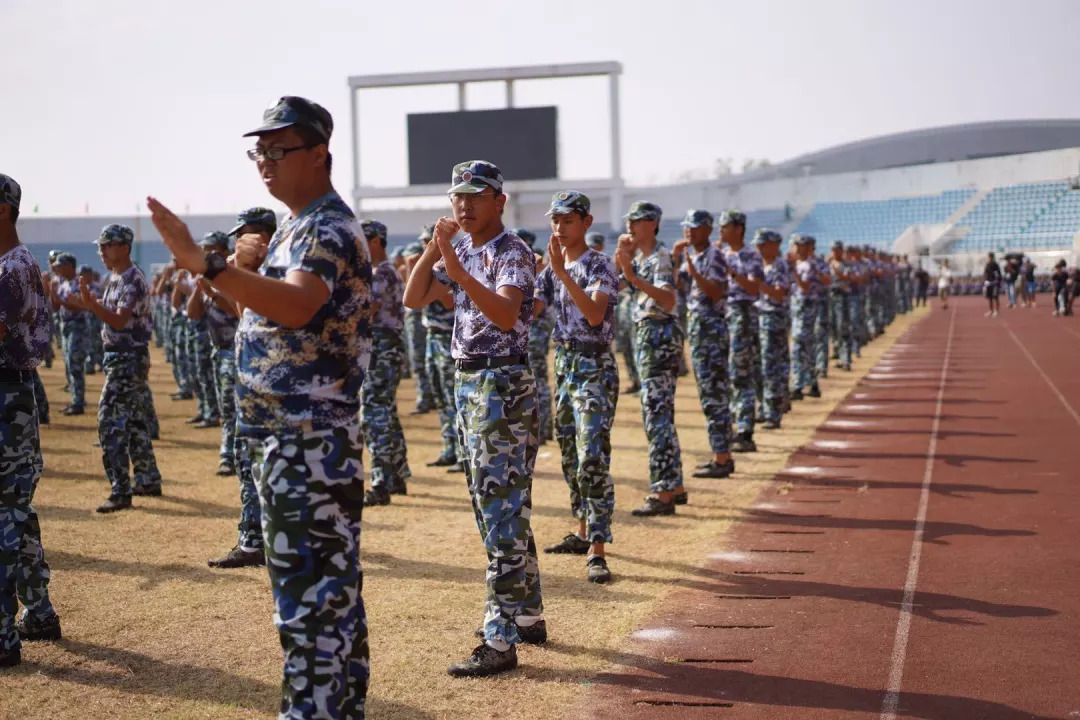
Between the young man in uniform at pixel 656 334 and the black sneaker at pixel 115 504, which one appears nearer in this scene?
the young man in uniform at pixel 656 334

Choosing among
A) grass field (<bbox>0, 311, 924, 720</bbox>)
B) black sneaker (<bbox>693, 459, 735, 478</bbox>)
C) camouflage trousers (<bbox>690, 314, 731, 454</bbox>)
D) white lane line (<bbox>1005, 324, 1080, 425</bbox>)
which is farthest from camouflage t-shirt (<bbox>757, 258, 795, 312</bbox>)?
white lane line (<bbox>1005, 324, 1080, 425</bbox>)

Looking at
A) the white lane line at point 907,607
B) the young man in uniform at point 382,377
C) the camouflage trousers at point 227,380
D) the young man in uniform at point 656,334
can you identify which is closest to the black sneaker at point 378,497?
the young man in uniform at point 382,377

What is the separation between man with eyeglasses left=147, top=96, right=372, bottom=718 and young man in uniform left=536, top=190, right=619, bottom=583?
2.98m

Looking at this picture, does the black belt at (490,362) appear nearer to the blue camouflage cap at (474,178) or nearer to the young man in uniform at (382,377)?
the blue camouflage cap at (474,178)

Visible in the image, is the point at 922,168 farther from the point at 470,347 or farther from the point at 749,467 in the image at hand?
the point at 470,347

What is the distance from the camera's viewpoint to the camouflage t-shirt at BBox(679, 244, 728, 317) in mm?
10219

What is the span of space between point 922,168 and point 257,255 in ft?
251

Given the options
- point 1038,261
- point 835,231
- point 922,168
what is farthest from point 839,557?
point 922,168

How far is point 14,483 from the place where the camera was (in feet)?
17.5

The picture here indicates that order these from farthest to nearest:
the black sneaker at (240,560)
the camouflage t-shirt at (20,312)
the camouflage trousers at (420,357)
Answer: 1. the camouflage trousers at (420,357)
2. the black sneaker at (240,560)
3. the camouflage t-shirt at (20,312)

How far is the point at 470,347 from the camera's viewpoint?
5094mm

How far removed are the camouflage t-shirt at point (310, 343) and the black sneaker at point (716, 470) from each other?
7224 millimetres

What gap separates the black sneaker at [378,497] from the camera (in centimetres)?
941

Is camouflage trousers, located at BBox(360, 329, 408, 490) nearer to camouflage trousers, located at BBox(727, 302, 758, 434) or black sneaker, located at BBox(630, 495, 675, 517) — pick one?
black sneaker, located at BBox(630, 495, 675, 517)
